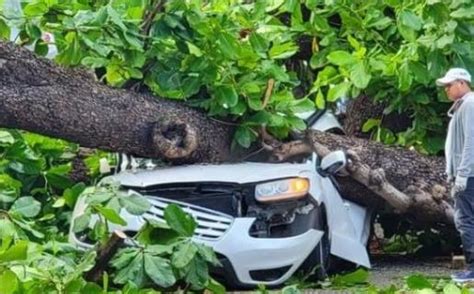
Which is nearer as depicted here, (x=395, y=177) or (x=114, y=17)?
(x=114, y=17)

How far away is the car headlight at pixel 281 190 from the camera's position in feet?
21.0

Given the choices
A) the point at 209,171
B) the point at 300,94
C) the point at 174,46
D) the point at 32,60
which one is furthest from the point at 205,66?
the point at 300,94

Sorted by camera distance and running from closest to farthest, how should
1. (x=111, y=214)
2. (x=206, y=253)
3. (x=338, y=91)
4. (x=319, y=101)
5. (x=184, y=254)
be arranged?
(x=111, y=214)
(x=184, y=254)
(x=206, y=253)
(x=338, y=91)
(x=319, y=101)

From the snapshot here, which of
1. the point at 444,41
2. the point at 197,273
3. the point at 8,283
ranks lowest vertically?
the point at 197,273

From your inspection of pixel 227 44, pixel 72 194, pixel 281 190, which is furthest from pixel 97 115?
pixel 281 190

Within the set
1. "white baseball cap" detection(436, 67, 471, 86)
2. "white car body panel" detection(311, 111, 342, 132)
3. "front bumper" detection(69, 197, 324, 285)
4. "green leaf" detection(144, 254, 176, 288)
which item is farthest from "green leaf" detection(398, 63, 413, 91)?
"green leaf" detection(144, 254, 176, 288)

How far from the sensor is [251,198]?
643 centimetres

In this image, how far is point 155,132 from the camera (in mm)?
6957

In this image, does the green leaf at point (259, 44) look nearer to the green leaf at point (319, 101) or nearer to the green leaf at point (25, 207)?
the green leaf at point (319, 101)

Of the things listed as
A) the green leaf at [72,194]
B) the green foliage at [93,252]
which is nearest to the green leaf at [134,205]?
the green foliage at [93,252]

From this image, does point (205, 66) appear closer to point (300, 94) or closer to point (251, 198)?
point (251, 198)

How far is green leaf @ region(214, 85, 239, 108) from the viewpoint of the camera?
686 centimetres

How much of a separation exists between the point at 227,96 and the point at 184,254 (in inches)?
77.1

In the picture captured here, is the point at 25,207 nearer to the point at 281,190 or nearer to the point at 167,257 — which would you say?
the point at 167,257
